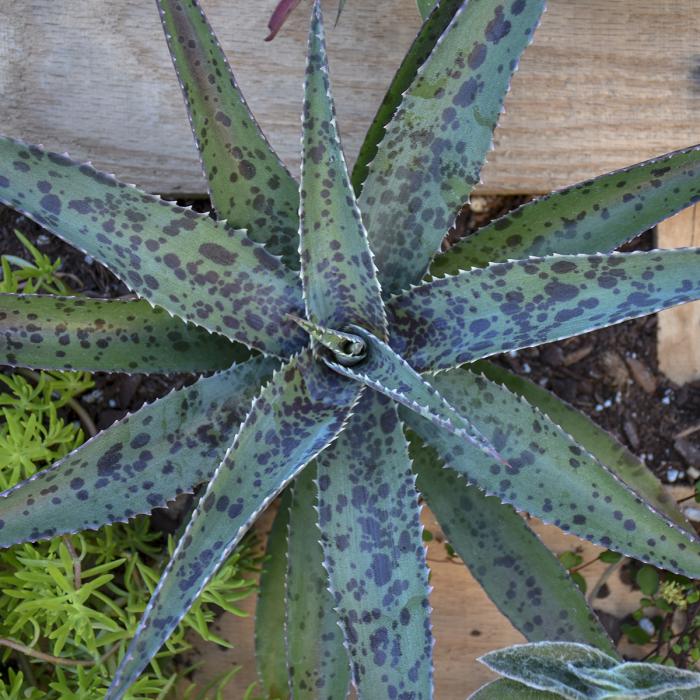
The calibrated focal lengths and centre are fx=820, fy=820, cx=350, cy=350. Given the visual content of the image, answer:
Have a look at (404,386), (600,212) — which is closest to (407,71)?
(600,212)

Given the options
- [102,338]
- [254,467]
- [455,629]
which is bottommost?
[455,629]

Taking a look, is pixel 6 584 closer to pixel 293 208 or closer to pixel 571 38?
pixel 293 208

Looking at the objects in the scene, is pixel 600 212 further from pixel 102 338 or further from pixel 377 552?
pixel 102 338

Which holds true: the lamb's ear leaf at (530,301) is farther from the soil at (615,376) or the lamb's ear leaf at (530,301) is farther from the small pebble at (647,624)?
the small pebble at (647,624)

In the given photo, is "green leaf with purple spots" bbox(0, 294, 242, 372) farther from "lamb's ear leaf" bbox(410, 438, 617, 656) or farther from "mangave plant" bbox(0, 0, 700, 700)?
"lamb's ear leaf" bbox(410, 438, 617, 656)

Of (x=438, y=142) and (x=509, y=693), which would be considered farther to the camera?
(x=509, y=693)

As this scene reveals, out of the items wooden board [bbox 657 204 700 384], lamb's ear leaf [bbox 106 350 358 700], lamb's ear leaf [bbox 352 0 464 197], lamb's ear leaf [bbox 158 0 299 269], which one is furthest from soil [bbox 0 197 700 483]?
lamb's ear leaf [bbox 106 350 358 700]

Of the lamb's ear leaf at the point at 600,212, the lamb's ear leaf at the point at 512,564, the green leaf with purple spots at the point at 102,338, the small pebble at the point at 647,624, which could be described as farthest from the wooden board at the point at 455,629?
the lamb's ear leaf at the point at 600,212
